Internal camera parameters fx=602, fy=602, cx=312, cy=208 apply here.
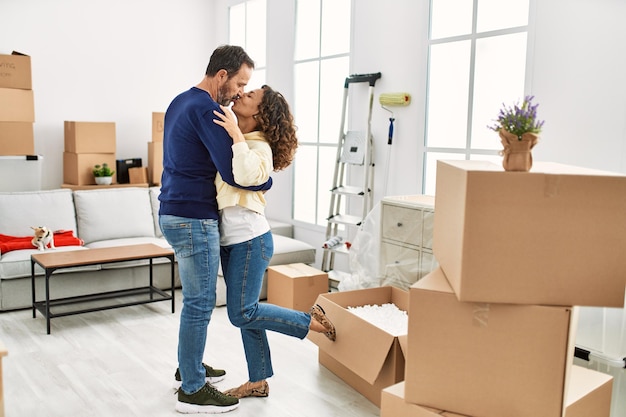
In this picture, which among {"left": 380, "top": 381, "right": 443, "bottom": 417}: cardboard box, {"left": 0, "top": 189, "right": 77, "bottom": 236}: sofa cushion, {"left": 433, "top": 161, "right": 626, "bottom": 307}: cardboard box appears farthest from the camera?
{"left": 0, "top": 189, "right": 77, "bottom": 236}: sofa cushion

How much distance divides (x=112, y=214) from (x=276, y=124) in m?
2.70

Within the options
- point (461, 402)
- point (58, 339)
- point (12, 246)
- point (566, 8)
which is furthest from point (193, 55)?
point (461, 402)

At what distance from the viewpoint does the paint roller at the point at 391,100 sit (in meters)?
4.01

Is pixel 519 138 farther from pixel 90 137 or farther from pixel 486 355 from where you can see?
pixel 90 137

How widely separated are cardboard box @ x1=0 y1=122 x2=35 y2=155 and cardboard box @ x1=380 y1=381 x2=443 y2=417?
3.86m

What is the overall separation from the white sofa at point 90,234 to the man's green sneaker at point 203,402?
5.16 feet

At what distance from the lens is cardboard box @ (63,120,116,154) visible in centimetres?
510

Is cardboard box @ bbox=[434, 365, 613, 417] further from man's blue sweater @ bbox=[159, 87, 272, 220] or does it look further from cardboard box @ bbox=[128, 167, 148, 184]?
cardboard box @ bbox=[128, 167, 148, 184]

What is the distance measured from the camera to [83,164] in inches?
203

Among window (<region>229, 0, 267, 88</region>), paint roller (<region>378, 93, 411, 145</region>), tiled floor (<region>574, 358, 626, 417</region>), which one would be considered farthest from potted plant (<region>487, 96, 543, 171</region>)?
window (<region>229, 0, 267, 88</region>)

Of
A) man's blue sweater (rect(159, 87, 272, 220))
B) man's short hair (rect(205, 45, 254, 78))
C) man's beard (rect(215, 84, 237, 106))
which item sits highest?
man's short hair (rect(205, 45, 254, 78))

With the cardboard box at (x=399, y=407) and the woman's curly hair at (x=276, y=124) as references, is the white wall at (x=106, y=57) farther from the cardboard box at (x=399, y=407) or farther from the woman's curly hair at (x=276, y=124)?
the cardboard box at (x=399, y=407)

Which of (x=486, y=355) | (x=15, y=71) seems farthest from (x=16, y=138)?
(x=486, y=355)

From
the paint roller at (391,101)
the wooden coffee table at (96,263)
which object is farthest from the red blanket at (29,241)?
the paint roller at (391,101)
